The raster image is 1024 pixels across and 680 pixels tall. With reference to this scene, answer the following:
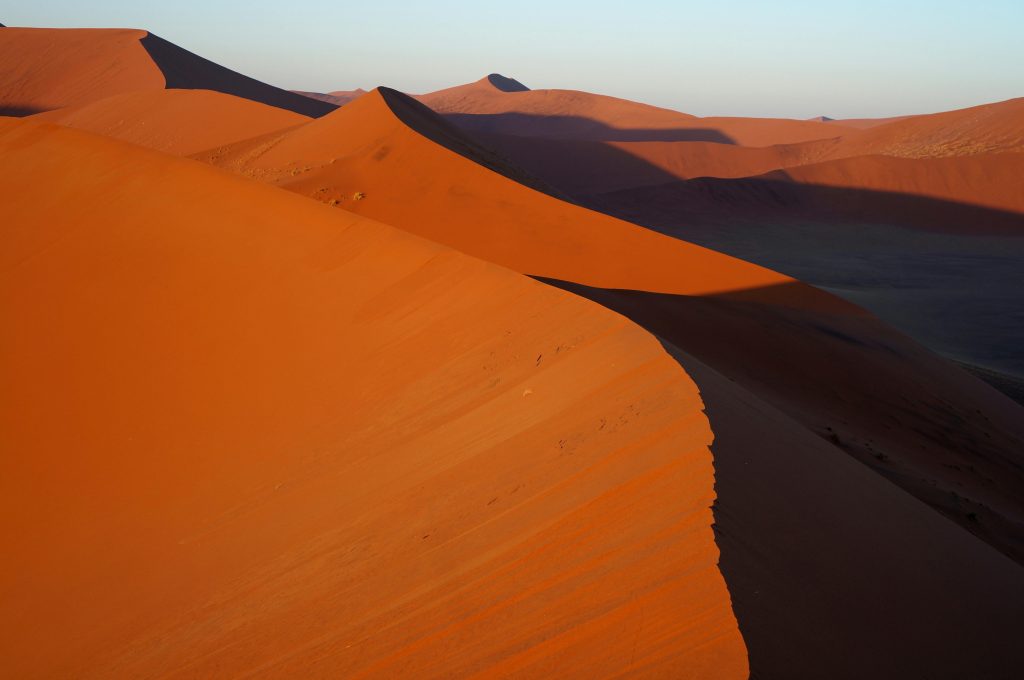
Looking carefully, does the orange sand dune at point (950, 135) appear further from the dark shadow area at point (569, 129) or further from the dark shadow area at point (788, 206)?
the dark shadow area at point (569, 129)

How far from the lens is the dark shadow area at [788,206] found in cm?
3331

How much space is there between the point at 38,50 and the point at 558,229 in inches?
1766

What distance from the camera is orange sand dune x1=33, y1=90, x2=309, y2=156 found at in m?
20.8

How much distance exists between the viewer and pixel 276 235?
8500 millimetres

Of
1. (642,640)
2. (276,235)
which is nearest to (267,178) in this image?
(276,235)

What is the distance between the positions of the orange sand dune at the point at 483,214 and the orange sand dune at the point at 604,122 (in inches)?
1883

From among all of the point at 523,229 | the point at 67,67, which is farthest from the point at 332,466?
the point at 67,67

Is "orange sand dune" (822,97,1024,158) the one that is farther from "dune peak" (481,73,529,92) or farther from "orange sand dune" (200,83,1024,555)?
"dune peak" (481,73,529,92)

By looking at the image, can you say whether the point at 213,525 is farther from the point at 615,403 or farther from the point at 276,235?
the point at 276,235

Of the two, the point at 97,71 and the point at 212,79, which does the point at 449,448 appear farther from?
the point at 97,71

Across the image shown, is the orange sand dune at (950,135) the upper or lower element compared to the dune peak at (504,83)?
lower

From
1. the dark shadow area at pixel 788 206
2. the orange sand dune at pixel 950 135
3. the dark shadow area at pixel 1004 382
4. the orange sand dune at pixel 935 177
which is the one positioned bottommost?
the dark shadow area at pixel 1004 382

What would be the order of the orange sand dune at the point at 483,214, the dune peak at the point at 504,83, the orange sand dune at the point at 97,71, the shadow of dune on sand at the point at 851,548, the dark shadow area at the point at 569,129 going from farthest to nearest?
the dune peak at the point at 504,83 < the dark shadow area at the point at 569,129 < the orange sand dune at the point at 97,71 < the orange sand dune at the point at 483,214 < the shadow of dune on sand at the point at 851,548

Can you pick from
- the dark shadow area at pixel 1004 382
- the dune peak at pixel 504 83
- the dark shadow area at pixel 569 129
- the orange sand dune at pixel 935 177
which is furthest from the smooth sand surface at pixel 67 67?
the dune peak at pixel 504 83
